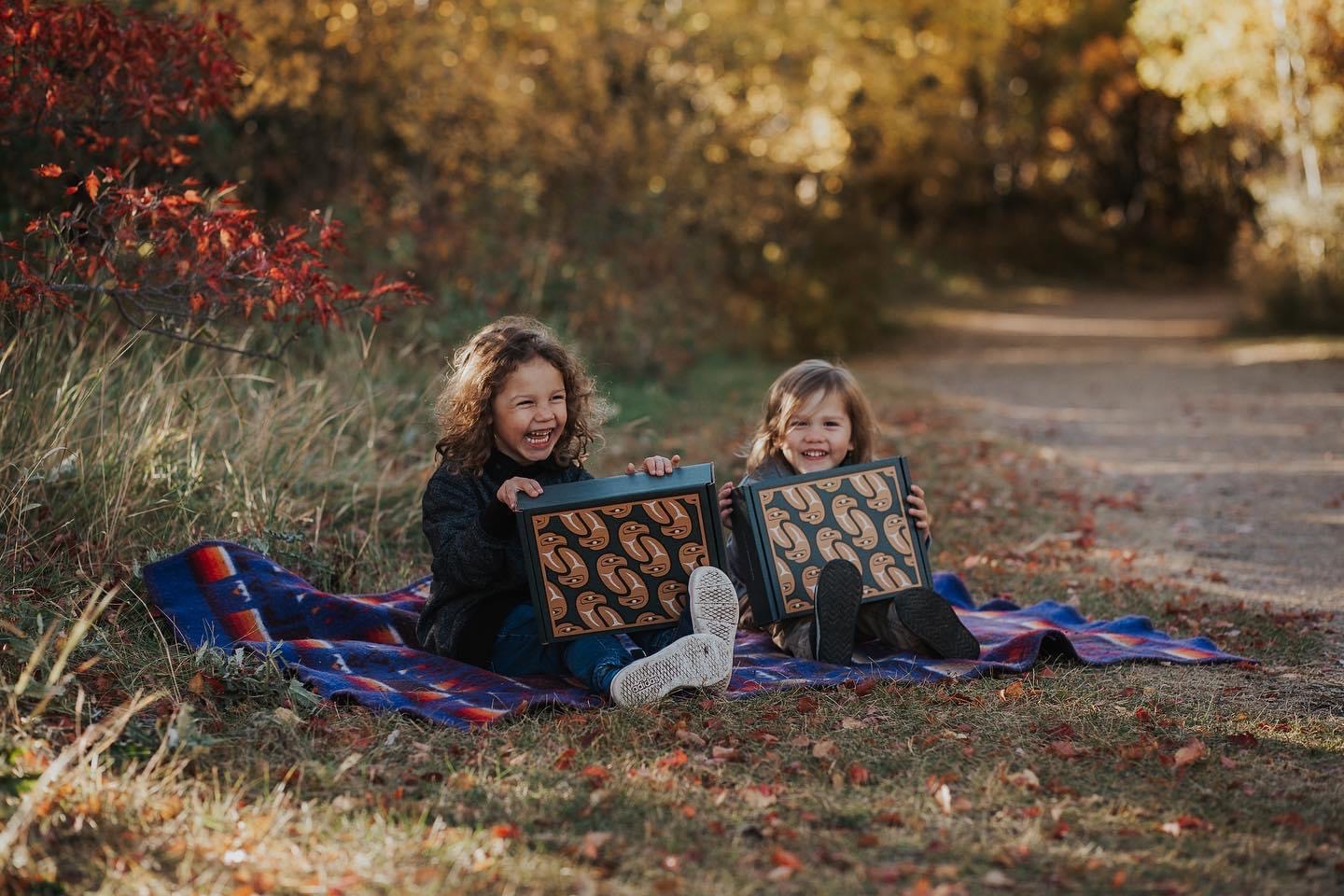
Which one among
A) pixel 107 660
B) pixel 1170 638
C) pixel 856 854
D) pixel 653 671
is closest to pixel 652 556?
pixel 653 671

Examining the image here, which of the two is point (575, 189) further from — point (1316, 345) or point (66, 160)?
point (1316, 345)

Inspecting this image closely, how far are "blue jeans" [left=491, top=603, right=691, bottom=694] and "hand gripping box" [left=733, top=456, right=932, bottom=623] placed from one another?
1.44 feet

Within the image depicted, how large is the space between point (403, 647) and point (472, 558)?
0.57m

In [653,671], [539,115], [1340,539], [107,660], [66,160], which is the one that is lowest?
[1340,539]

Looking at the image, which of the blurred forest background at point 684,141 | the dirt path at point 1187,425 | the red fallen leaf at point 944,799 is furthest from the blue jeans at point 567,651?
the blurred forest background at point 684,141

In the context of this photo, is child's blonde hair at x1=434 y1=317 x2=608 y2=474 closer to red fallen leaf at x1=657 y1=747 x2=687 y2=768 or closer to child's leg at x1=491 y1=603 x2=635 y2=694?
child's leg at x1=491 y1=603 x2=635 y2=694

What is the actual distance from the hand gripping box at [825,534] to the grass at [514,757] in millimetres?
475

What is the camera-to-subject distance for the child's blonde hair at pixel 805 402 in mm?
4875

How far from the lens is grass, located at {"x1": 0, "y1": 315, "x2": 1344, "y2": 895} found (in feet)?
9.41

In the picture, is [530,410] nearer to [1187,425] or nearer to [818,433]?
[818,433]

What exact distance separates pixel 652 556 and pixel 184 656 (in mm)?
1434

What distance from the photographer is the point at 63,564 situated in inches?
177

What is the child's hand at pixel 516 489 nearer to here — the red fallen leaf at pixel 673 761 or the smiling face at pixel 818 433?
the red fallen leaf at pixel 673 761

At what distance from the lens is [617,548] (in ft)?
13.4
